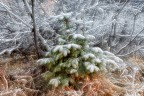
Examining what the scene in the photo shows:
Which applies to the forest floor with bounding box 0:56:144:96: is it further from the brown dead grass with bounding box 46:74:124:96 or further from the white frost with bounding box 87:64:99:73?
the white frost with bounding box 87:64:99:73

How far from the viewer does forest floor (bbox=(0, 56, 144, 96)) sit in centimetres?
473

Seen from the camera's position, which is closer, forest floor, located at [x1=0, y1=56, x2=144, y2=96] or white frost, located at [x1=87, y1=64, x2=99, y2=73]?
white frost, located at [x1=87, y1=64, x2=99, y2=73]

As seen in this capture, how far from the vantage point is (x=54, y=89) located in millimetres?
4742

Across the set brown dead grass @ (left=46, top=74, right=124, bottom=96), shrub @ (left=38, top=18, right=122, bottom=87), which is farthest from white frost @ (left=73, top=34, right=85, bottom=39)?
brown dead grass @ (left=46, top=74, right=124, bottom=96)

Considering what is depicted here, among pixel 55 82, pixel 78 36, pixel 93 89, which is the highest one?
pixel 78 36

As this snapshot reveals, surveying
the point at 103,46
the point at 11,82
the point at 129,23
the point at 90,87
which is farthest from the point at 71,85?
the point at 129,23

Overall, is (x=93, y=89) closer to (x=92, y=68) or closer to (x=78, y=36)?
(x=92, y=68)

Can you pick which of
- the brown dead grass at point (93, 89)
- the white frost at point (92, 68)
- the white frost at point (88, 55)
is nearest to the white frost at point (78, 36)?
the white frost at point (88, 55)

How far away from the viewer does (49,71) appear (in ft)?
16.2

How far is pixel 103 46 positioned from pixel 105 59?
1.08 m

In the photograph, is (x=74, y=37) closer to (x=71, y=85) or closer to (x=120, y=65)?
(x=71, y=85)

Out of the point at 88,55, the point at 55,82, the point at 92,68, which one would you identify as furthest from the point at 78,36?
the point at 55,82

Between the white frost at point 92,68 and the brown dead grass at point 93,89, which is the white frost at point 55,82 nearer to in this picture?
the brown dead grass at point 93,89

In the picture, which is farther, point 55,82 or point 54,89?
point 54,89
